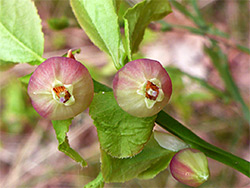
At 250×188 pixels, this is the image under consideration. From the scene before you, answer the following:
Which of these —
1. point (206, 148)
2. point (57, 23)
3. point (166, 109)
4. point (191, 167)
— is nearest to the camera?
point (191, 167)

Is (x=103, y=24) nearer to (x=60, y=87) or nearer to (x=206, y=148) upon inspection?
(x=60, y=87)

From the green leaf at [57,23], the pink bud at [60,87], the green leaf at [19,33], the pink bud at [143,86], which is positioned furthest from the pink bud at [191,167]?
the green leaf at [57,23]

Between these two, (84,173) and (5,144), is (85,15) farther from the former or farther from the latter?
(5,144)

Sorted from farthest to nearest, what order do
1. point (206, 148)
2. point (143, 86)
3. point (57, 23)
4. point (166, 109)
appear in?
point (166, 109) < point (57, 23) < point (206, 148) < point (143, 86)

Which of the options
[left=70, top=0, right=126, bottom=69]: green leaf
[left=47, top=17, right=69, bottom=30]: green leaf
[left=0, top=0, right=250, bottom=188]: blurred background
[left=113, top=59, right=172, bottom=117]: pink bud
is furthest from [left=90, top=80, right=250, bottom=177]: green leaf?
[left=0, top=0, right=250, bottom=188]: blurred background

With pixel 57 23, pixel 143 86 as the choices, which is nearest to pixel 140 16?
pixel 143 86

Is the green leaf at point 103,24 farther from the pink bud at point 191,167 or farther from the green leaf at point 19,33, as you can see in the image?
the pink bud at point 191,167

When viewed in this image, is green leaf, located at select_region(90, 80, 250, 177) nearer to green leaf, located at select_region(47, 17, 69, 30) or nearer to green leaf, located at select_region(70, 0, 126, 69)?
green leaf, located at select_region(70, 0, 126, 69)
